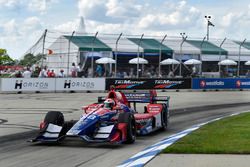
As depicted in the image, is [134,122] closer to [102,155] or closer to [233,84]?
[102,155]

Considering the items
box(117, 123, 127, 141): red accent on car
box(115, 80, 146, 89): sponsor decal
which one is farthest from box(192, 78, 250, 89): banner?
box(117, 123, 127, 141): red accent on car

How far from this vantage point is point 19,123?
1450 centimetres

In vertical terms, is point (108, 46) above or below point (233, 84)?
above

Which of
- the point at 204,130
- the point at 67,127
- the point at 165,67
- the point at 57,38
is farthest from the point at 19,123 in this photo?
the point at 165,67

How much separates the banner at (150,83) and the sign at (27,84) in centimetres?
394

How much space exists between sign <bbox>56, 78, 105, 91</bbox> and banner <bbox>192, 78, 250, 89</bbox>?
716 cm

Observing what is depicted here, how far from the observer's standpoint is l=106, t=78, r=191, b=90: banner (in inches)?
1288

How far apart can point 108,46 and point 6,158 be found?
30711 millimetres

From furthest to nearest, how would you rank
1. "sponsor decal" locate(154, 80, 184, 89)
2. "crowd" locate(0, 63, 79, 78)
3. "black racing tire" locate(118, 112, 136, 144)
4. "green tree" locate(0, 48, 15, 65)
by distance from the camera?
"green tree" locate(0, 48, 15, 65) < "sponsor decal" locate(154, 80, 184, 89) < "crowd" locate(0, 63, 79, 78) < "black racing tire" locate(118, 112, 136, 144)

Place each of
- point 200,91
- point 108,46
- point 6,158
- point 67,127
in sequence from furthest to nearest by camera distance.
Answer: point 108,46 < point 200,91 < point 67,127 < point 6,158

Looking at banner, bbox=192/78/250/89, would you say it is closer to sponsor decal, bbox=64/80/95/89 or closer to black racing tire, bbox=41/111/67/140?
sponsor decal, bbox=64/80/95/89

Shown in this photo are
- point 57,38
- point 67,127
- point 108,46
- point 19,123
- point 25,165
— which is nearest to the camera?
point 25,165

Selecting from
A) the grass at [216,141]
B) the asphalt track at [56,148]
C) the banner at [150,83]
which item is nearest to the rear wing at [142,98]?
the asphalt track at [56,148]

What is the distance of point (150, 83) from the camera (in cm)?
3350
